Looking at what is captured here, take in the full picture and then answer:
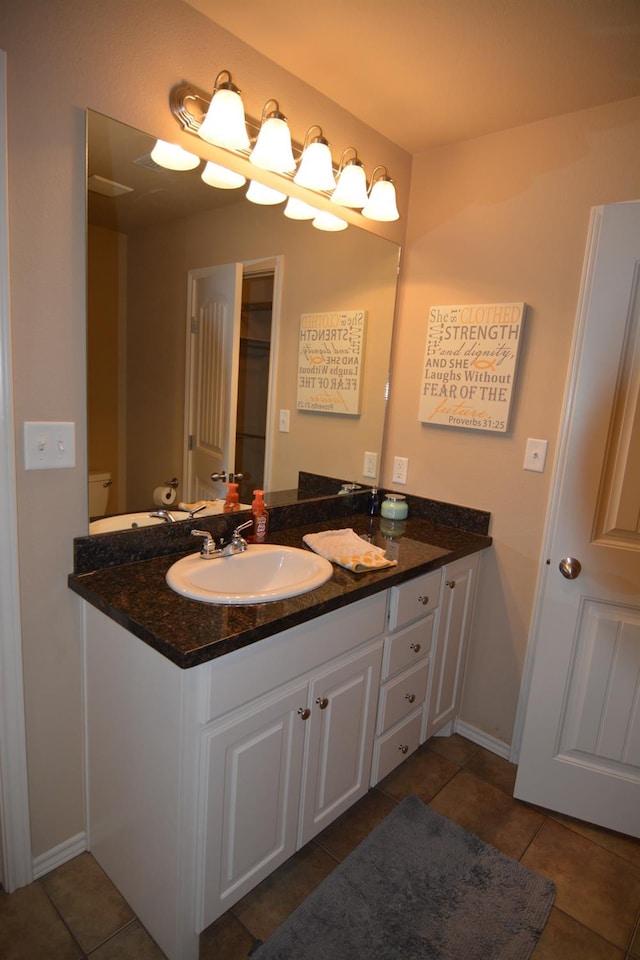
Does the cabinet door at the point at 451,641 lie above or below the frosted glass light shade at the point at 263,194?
below

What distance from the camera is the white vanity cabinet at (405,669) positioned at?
166cm

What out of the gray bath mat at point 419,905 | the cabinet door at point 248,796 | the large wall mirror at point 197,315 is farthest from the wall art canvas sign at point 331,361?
the gray bath mat at point 419,905

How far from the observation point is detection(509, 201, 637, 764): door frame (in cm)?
174

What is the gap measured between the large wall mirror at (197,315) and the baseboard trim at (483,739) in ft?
4.04

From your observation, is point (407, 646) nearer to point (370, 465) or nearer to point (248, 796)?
point (248, 796)

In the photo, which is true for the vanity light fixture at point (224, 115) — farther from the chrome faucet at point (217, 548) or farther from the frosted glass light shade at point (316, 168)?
the chrome faucet at point (217, 548)

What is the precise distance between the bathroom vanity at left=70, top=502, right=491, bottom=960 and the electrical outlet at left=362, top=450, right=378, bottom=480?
0.69 m

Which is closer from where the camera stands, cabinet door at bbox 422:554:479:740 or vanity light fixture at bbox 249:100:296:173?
Answer: vanity light fixture at bbox 249:100:296:173

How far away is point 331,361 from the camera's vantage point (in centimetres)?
211

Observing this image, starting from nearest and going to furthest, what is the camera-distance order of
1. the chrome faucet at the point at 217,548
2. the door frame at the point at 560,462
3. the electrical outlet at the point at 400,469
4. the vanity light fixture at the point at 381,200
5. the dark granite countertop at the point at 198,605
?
1. the dark granite countertop at the point at 198,605
2. the chrome faucet at the point at 217,548
3. the door frame at the point at 560,462
4. the vanity light fixture at the point at 381,200
5. the electrical outlet at the point at 400,469

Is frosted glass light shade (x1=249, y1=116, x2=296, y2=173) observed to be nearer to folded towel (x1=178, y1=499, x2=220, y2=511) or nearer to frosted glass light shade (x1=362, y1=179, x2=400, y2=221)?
frosted glass light shade (x1=362, y1=179, x2=400, y2=221)

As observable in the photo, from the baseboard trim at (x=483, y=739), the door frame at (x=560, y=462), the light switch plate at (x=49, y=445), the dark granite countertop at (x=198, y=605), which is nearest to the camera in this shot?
the dark granite countertop at (x=198, y=605)

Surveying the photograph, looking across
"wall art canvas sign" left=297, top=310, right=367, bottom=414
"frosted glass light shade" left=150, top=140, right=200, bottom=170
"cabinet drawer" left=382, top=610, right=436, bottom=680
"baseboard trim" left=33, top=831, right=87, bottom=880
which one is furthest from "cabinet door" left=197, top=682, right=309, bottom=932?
"frosted glass light shade" left=150, top=140, right=200, bottom=170

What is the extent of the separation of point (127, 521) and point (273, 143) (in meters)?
1.20
